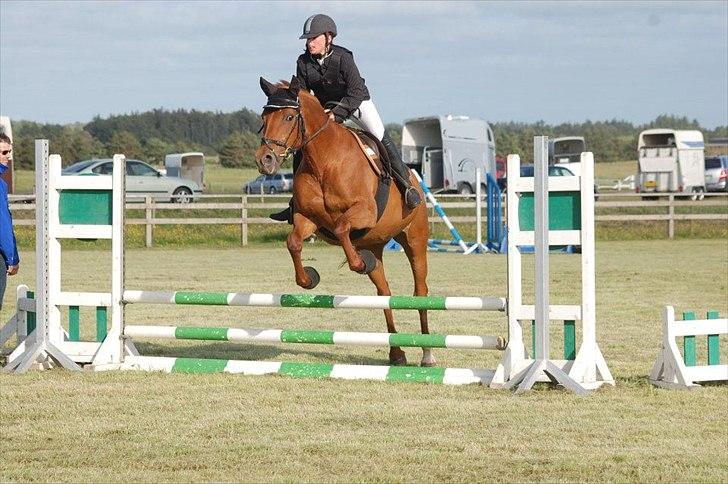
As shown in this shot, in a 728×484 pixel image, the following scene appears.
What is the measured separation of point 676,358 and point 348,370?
7.12 feet

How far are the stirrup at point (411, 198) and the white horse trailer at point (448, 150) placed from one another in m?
29.4

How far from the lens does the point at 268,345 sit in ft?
33.6

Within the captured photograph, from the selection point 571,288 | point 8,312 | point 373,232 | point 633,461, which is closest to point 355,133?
point 373,232

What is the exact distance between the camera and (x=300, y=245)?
7727mm

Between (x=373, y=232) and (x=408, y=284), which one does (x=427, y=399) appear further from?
(x=408, y=284)

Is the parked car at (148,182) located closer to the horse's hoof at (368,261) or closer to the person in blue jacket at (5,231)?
the person in blue jacket at (5,231)

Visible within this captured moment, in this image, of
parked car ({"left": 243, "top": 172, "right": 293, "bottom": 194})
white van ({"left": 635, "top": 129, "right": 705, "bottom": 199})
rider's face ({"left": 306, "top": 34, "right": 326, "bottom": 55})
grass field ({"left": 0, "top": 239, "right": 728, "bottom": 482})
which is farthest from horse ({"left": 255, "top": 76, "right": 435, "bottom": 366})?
parked car ({"left": 243, "top": 172, "right": 293, "bottom": 194})

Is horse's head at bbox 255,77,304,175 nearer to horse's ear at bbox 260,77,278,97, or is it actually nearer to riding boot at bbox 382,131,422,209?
horse's ear at bbox 260,77,278,97

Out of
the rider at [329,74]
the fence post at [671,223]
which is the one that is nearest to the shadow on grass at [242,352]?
the rider at [329,74]

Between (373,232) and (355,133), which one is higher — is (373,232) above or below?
below

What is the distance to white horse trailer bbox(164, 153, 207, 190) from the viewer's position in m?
51.6

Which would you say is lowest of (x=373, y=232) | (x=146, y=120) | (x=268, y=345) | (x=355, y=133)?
(x=268, y=345)

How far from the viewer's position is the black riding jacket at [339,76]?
8.09 metres

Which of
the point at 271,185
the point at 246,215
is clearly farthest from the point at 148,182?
the point at 271,185
